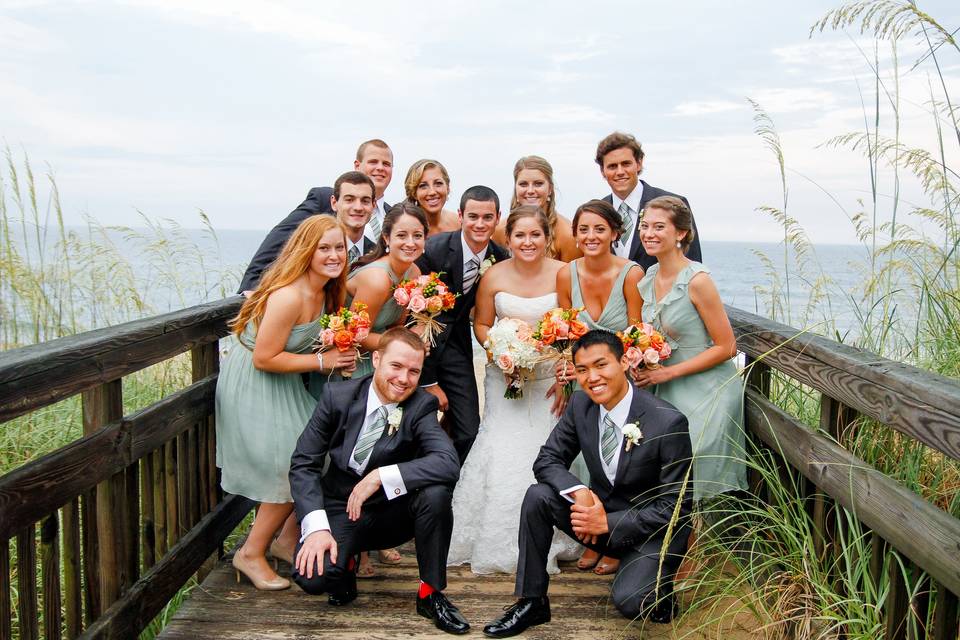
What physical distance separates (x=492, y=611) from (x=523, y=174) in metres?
2.76

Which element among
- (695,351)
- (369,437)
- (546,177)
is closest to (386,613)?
(369,437)

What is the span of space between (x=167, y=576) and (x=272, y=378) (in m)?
1.05

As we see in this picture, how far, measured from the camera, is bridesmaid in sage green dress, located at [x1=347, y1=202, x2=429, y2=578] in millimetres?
4723

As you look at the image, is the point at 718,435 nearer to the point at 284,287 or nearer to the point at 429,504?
the point at 429,504

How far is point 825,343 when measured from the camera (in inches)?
139

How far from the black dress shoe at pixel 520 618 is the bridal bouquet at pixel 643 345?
4.03 ft

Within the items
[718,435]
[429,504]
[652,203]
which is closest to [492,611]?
[429,504]

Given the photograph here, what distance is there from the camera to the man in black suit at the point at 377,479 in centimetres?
385

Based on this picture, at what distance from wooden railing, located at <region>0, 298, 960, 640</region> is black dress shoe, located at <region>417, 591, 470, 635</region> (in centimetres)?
120

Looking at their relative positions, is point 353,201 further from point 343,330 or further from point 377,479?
point 377,479

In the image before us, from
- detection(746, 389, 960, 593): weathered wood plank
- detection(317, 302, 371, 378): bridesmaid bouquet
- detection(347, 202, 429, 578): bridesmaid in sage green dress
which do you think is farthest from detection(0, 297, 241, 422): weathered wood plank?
detection(746, 389, 960, 593): weathered wood plank

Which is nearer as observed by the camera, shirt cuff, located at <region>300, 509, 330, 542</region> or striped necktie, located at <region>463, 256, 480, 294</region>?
shirt cuff, located at <region>300, 509, 330, 542</region>

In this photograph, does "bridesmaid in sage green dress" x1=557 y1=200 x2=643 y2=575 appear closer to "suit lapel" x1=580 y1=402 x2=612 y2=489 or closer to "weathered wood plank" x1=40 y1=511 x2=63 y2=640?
"suit lapel" x1=580 y1=402 x2=612 y2=489

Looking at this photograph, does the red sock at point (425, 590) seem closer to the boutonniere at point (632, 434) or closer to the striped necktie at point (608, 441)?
the striped necktie at point (608, 441)
